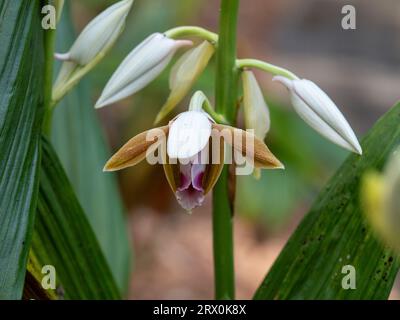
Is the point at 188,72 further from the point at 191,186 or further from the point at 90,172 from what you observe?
the point at 90,172

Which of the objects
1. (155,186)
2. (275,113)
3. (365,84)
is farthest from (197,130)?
(365,84)

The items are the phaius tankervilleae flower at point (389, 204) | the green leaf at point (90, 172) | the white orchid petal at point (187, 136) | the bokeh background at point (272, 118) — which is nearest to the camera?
the phaius tankervilleae flower at point (389, 204)

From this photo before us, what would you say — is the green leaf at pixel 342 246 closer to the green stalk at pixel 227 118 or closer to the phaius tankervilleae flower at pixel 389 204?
the green stalk at pixel 227 118

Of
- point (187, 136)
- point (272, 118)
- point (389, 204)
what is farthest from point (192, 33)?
point (272, 118)

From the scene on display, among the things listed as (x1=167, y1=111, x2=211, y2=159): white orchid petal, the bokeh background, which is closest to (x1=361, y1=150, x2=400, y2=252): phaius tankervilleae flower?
(x1=167, y1=111, x2=211, y2=159): white orchid petal

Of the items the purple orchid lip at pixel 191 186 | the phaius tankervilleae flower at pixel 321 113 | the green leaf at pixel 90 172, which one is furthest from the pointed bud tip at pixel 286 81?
the green leaf at pixel 90 172
